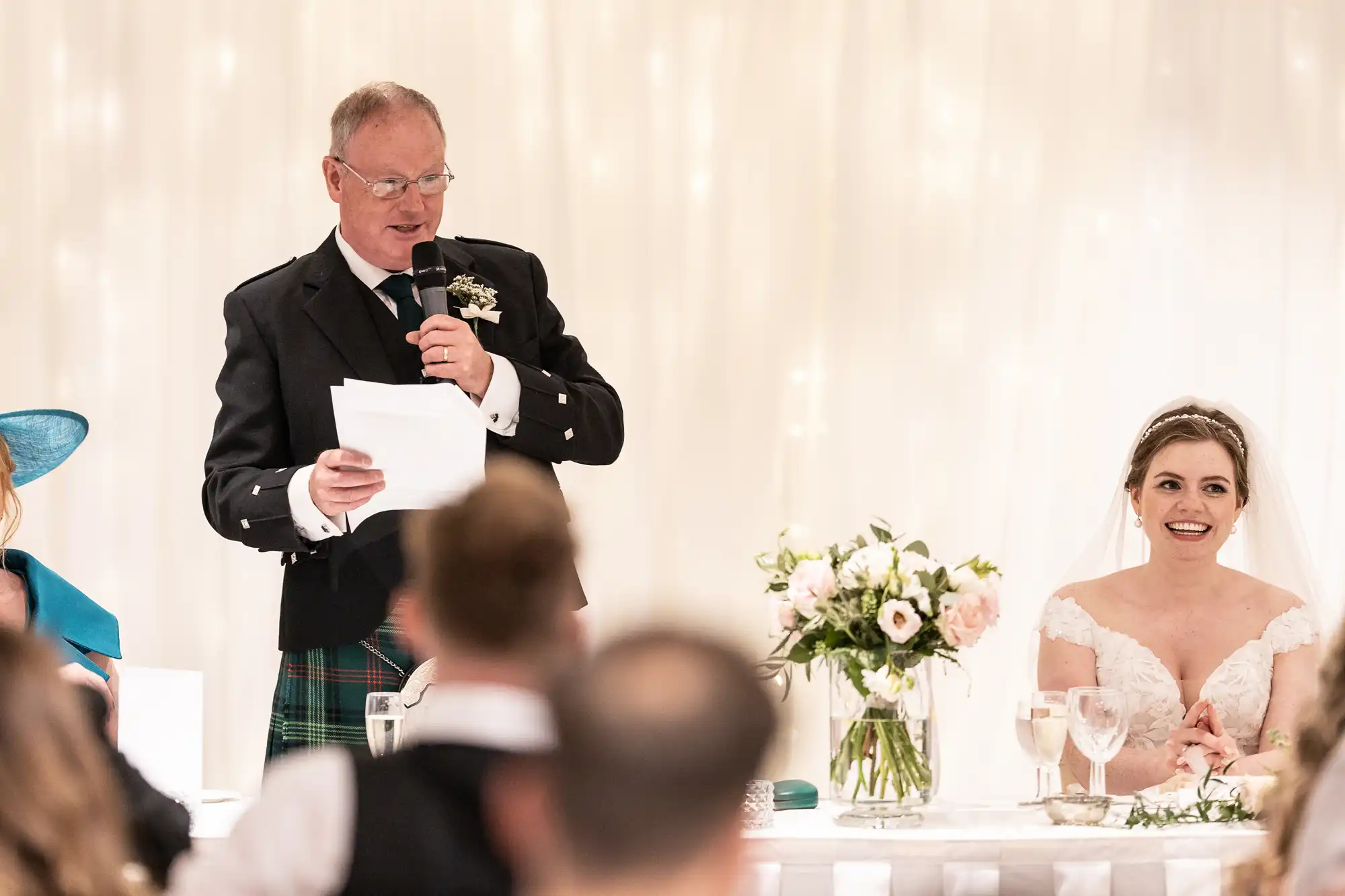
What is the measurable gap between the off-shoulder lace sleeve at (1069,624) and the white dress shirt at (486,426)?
4.32 feet

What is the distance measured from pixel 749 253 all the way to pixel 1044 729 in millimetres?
2200

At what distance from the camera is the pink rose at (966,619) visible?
7.25 ft

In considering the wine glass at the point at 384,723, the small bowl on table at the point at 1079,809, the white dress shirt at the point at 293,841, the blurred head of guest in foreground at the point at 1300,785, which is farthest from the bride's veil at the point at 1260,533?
the white dress shirt at the point at 293,841

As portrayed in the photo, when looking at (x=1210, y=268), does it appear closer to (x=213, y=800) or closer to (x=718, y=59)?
(x=718, y=59)

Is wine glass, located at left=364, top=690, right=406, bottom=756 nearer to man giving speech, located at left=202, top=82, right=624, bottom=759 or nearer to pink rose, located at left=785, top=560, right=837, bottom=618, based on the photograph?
man giving speech, located at left=202, top=82, right=624, bottom=759

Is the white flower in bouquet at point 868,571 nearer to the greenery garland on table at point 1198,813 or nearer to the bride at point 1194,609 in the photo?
the greenery garland on table at point 1198,813

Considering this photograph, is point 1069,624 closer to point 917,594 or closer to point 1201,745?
point 1201,745

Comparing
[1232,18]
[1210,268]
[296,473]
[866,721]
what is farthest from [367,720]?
[1232,18]

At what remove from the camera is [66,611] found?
2654mm

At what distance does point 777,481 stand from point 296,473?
1969 millimetres

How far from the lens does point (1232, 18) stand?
14.3ft

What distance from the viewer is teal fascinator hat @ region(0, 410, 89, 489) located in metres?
2.95

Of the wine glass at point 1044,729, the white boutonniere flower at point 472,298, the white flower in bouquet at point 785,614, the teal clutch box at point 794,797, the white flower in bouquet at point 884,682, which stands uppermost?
the white boutonniere flower at point 472,298

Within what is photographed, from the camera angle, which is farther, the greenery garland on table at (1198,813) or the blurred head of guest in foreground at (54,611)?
the blurred head of guest in foreground at (54,611)
